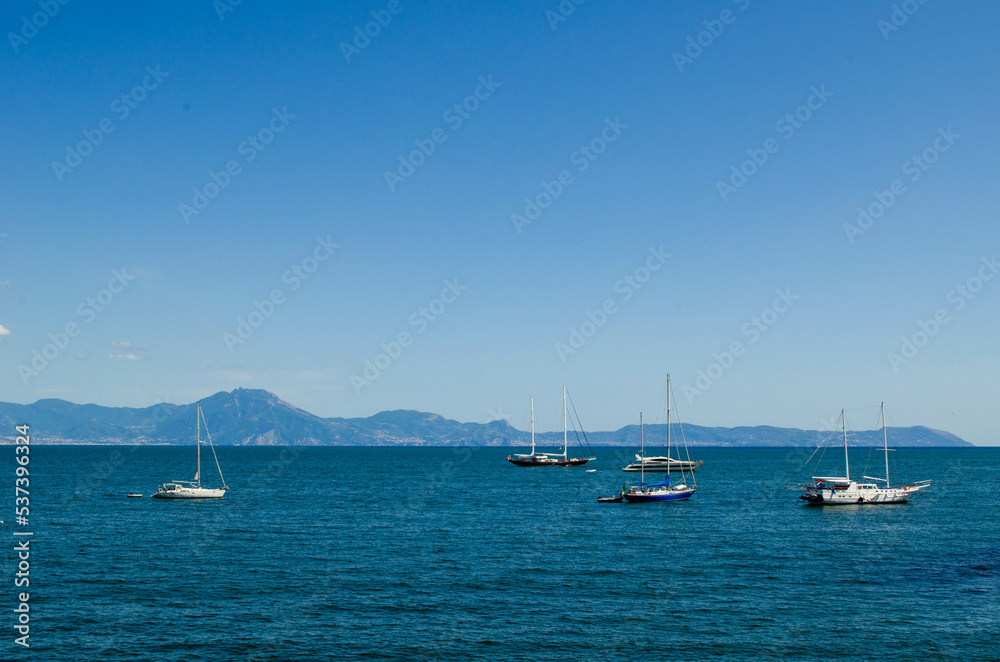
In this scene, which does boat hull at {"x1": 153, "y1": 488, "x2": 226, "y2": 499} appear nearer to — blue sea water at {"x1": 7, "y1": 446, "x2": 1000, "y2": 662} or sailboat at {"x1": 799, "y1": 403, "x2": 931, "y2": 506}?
blue sea water at {"x1": 7, "y1": 446, "x2": 1000, "y2": 662}

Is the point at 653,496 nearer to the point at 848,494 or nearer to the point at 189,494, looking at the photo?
the point at 848,494

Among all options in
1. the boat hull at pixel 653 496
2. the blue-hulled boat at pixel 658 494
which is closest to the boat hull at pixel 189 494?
the boat hull at pixel 653 496

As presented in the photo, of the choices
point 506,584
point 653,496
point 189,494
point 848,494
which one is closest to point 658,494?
point 653,496

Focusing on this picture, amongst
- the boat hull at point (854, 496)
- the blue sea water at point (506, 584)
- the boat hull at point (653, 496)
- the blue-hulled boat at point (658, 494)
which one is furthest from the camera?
the blue-hulled boat at point (658, 494)

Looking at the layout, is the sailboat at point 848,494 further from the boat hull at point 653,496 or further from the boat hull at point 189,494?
the boat hull at point 189,494

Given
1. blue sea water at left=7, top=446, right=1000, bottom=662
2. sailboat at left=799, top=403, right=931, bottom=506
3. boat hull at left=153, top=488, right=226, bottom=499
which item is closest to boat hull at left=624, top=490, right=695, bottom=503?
blue sea water at left=7, top=446, right=1000, bottom=662

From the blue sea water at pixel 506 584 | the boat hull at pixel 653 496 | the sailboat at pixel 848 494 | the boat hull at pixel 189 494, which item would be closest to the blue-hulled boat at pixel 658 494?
the boat hull at pixel 653 496

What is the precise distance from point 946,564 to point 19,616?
7055cm

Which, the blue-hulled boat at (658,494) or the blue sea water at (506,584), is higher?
the blue sea water at (506,584)

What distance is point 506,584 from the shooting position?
171 feet

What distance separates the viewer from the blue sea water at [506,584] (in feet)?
128

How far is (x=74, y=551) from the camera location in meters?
63.7

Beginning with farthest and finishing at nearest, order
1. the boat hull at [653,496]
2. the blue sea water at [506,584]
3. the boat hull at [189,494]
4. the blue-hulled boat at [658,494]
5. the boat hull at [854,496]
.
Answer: the blue-hulled boat at [658,494] → the boat hull at [653,496] → the boat hull at [189,494] → the boat hull at [854,496] → the blue sea water at [506,584]

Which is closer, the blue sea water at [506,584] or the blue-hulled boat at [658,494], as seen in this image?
the blue sea water at [506,584]
